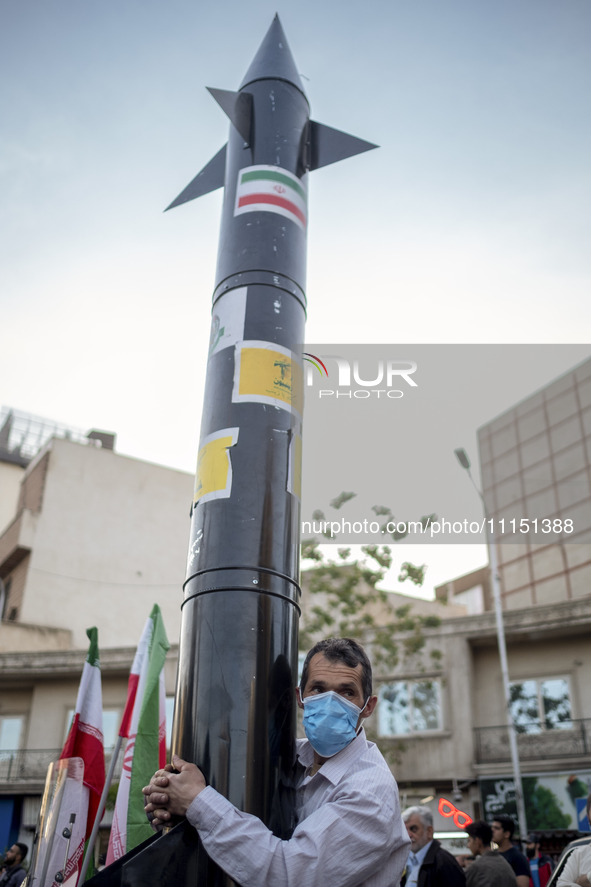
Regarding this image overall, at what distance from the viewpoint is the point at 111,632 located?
102 feet

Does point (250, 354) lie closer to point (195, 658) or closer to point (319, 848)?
point (195, 658)

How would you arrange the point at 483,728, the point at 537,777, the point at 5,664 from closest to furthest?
1. the point at 537,777
2. the point at 483,728
3. the point at 5,664

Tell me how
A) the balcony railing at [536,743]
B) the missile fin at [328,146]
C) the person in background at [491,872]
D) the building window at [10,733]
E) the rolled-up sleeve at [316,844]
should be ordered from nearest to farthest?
the rolled-up sleeve at [316,844] → the missile fin at [328,146] → the person in background at [491,872] → the balcony railing at [536,743] → the building window at [10,733]

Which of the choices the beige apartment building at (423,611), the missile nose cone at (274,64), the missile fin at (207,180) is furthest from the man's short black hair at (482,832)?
Answer: the beige apartment building at (423,611)

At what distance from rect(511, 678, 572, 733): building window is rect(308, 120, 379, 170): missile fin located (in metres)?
19.3

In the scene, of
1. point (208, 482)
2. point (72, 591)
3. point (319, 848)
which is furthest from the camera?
point (72, 591)

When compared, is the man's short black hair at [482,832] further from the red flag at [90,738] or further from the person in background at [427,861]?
the red flag at [90,738]

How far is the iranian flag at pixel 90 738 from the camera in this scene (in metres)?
5.57

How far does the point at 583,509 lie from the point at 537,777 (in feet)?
60.6

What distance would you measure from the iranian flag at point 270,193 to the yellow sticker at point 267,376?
1.09 metres

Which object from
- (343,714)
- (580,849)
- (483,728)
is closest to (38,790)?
(483,728)

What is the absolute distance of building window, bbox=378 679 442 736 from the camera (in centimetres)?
2330

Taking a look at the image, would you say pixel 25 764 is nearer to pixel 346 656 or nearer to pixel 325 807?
pixel 346 656

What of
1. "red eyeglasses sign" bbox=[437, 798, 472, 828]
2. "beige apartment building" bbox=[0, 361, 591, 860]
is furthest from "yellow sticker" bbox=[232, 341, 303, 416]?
"red eyeglasses sign" bbox=[437, 798, 472, 828]
